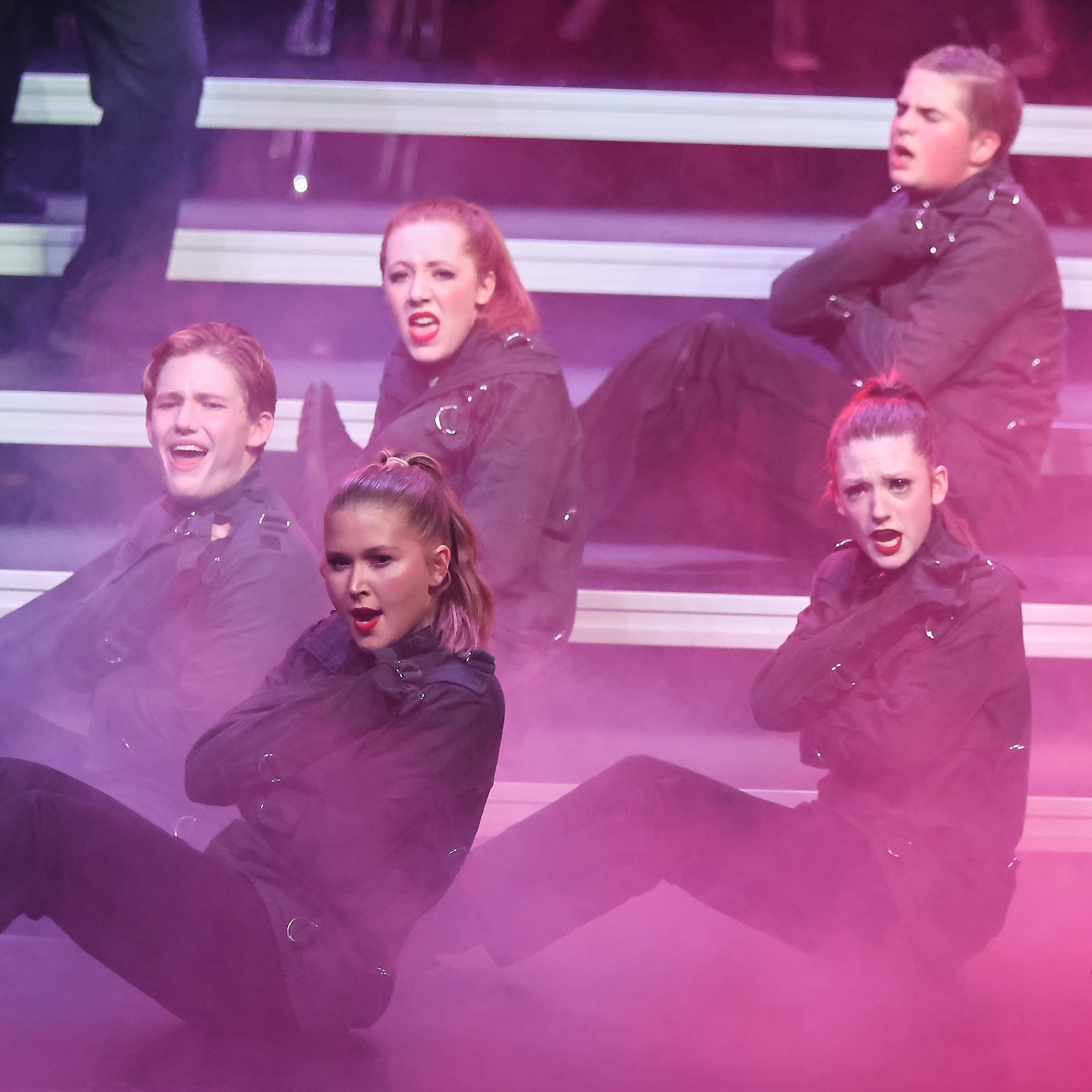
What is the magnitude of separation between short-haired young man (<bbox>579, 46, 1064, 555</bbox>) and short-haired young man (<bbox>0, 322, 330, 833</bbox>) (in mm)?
706

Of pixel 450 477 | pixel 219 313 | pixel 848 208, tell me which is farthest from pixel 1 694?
pixel 848 208

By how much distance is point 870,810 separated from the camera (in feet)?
5.52

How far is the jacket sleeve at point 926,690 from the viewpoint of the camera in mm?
1652

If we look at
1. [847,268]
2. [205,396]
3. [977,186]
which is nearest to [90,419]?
[205,396]

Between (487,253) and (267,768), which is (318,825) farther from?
(487,253)

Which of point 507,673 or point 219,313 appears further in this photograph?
point 219,313

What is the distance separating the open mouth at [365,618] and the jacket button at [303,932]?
317 millimetres

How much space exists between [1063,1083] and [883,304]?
130cm

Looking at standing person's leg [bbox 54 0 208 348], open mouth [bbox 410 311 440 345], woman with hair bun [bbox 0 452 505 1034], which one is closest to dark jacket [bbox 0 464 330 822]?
woman with hair bun [bbox 0 452 505 1034]

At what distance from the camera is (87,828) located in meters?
1.38

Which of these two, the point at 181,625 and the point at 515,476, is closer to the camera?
the point at 181,625

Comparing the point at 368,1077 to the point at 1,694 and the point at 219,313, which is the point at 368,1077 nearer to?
the point at 1,694

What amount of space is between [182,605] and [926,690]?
0.99 m

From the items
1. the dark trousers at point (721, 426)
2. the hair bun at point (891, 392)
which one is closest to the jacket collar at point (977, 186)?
the dark trousers at point (721, 426)
